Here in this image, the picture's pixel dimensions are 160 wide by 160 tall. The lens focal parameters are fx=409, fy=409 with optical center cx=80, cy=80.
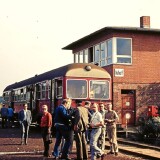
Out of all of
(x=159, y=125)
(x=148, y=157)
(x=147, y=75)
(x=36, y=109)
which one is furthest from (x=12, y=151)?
(x=147, y=75)

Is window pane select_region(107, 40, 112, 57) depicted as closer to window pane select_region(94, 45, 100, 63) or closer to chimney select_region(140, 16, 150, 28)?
window pane select_region(94, 45, 100, 63)

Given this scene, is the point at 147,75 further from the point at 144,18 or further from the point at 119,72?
the point at 144,18

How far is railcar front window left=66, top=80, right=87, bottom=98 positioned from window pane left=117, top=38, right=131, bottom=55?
7.01 m

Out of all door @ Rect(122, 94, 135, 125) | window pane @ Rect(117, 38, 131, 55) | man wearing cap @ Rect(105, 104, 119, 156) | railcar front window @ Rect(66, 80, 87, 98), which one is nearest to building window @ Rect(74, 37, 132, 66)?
window pane @ Rect(117, 38, 131, 55)

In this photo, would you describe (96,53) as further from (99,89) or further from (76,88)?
(76,88)

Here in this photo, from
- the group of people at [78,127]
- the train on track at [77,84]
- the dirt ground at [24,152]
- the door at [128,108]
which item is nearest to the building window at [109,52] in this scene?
the door at [128,108]

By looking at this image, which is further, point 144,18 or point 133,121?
point 144,18

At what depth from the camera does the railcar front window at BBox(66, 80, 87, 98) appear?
2014 cm

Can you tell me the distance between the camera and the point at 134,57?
27328mm

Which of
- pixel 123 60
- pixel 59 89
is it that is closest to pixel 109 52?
pixel 123 60

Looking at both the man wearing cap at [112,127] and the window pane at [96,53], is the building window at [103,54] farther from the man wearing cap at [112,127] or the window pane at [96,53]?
the man wearing cap at [112,127]

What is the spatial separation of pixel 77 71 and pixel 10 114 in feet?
34.3

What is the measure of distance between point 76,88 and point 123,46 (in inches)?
317

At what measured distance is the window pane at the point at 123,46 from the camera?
88.5 feet
